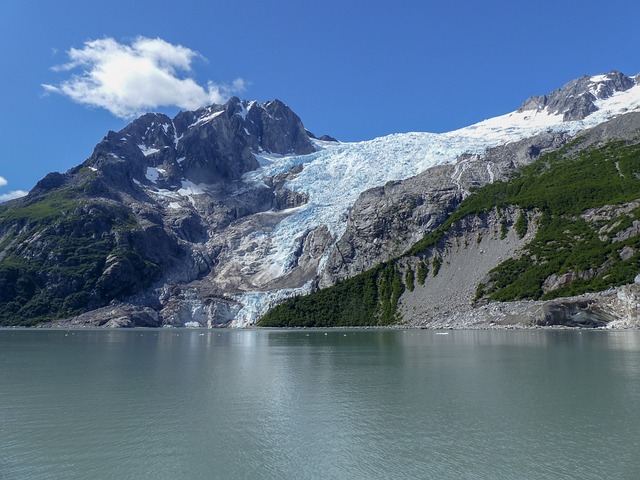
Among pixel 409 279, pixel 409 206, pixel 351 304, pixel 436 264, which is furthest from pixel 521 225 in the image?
pixel 351 304

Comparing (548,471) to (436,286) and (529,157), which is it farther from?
(529,157)

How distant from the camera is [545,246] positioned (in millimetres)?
123188

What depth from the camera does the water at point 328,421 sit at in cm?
1873

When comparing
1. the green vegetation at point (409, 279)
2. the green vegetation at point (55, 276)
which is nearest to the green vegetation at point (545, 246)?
the green vegetation at point (409, 279)

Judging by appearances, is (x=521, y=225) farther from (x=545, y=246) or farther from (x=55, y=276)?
(x=55, y=276)

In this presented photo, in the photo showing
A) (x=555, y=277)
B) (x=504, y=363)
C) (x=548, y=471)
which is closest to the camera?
(x=548, y=471)

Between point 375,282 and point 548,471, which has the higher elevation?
point 375,282

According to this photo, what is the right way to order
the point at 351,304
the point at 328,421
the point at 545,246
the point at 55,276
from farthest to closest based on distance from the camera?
the point at 55,276 → the point at 351,304 → the point at 545,246 → the point at 328,421

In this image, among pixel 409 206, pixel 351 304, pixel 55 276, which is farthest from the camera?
pixel 55 276

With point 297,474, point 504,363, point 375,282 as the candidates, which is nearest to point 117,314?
point 375,282

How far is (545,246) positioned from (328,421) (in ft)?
366

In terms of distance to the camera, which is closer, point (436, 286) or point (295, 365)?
point (295, 365)

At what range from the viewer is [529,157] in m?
191

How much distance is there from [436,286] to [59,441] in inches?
4584
